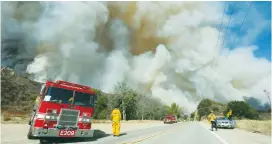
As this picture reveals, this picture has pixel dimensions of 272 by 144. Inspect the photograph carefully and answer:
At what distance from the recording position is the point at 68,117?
13.5 m

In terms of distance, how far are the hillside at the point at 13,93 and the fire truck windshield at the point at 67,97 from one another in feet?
123

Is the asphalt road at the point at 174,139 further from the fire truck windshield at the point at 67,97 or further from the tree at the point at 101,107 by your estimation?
the tree at the point at 101,107

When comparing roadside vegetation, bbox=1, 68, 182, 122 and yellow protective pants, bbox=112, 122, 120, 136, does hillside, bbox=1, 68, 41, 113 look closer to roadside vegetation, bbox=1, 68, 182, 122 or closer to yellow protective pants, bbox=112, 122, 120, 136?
roadside vegetation, bbox=1, 68, 182, 122

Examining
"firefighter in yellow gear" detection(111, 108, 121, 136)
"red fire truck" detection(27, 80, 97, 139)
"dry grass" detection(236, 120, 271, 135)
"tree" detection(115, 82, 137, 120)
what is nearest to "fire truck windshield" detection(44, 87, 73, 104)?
"red fire truck" detection(27, 80, 97, 139)

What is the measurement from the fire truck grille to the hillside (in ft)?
124

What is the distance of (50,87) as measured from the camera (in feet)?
43.2

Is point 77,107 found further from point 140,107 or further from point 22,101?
point 140,107

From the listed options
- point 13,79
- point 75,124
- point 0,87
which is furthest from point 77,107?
point 13,79

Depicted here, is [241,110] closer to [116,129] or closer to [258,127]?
[258,127]

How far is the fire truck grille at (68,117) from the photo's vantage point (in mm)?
13188

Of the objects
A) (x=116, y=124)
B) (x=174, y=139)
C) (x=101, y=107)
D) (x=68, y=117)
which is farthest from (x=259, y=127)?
(x=101, y=107)

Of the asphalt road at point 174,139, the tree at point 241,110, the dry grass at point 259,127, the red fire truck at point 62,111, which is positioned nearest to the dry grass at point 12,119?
the asphalt road at point 174,139

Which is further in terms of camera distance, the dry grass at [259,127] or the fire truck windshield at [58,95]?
the dry grass at [259,127]

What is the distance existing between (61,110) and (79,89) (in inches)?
68.8
